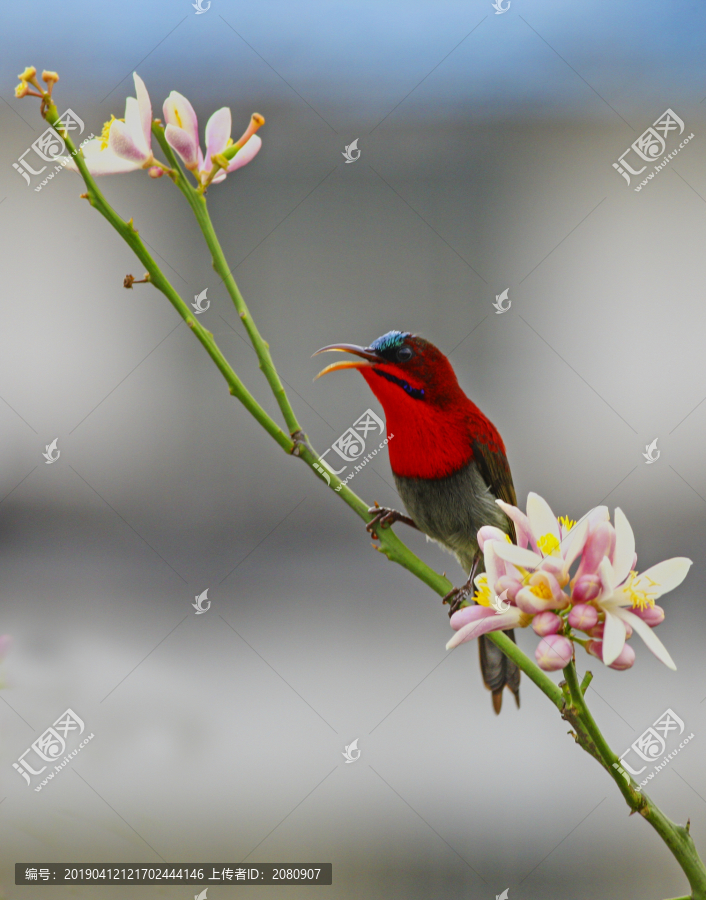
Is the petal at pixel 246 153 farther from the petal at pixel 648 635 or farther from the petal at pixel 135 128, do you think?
the petal at pixel 648 635

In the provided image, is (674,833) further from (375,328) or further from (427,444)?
(375,328)

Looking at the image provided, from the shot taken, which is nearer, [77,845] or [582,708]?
[582,708]

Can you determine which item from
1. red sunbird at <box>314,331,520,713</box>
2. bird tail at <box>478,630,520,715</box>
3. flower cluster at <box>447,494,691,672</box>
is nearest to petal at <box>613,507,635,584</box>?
flower cluster at <box>447,494,691,672</box>

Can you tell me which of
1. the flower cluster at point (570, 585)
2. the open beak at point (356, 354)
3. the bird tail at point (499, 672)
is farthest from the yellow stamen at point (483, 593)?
the bird tail at point (499, 672)

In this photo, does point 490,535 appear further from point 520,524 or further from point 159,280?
point 159,280

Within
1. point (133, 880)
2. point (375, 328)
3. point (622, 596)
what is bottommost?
point (133, 880)

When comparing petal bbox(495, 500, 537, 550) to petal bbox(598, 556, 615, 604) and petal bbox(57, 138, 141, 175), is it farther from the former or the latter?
petal bbox(57, 138, 141, 175)

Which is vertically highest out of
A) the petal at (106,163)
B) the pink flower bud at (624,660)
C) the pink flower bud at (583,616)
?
the petal at (106,163)

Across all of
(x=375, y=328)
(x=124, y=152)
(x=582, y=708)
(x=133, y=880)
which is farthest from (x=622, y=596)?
(x=375, y=328)
